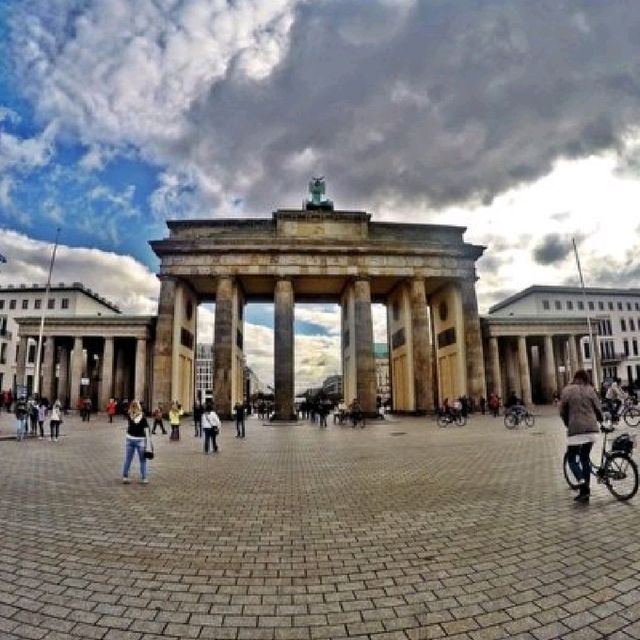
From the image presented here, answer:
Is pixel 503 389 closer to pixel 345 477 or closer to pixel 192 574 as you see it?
pixel 345 477

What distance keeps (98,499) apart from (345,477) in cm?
503

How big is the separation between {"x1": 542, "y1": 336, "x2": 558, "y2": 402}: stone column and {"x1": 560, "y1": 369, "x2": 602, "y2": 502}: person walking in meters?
53.2

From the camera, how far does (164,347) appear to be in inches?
1596

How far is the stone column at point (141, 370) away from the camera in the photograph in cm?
4872

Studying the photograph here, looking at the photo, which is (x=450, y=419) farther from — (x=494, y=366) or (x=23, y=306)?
(x=23, y=306)

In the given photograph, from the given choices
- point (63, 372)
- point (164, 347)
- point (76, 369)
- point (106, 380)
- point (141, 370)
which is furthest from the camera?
point (63, 372)

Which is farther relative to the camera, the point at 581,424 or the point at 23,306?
the point at 23,306

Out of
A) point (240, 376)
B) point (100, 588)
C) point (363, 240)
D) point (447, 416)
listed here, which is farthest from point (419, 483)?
point (240, 376)

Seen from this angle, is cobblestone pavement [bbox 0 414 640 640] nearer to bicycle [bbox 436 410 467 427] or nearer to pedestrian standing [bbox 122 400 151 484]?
pedestrian standing [bbox 122 400 151 484]

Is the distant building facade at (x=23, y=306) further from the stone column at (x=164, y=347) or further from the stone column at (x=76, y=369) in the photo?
the stone column at (x=164, y=347)

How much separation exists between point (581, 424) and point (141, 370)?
48552 mm

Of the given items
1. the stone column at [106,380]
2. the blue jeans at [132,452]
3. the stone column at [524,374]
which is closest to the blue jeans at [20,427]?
the blue jeans at [132,452]

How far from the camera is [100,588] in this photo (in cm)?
421

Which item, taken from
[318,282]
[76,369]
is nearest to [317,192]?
[318,282]
